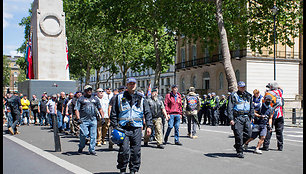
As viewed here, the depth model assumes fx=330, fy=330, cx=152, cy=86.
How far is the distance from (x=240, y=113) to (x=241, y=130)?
1.30ft

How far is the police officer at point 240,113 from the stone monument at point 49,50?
1406cm

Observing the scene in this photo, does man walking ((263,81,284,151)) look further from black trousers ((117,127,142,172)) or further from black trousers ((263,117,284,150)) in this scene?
black trousers ((117,127,142,172))

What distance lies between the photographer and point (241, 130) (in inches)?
303

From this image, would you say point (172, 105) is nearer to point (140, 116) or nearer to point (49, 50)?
point (140, 116)

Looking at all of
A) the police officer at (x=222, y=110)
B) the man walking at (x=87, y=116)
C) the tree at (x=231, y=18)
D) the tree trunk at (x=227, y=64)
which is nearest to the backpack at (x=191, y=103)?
the man walking at (x=87, y=116)

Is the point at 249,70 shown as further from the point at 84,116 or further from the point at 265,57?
the point at 84,116

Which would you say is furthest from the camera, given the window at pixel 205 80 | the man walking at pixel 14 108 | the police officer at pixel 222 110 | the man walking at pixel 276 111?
the window at pixel 205 80

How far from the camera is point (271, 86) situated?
8562mm

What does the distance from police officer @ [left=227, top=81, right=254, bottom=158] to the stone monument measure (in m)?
14.1

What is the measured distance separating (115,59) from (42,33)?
23691 millimetres

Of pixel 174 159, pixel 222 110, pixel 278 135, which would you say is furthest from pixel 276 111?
pixel 222 110

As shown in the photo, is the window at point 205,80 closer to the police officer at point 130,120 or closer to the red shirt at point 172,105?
the red shirt at point 172,105

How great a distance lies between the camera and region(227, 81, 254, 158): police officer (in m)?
7.64

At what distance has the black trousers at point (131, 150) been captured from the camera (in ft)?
18.4
